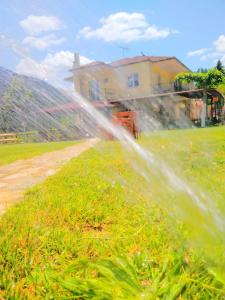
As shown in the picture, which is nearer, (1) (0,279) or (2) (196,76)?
(1) (0,279)

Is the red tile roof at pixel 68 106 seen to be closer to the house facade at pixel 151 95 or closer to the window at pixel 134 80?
the house facade at pixel 151 95

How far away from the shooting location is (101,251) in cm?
205

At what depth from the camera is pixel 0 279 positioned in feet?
5.80

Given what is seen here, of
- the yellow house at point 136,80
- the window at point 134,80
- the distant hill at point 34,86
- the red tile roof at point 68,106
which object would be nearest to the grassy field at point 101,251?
the distant hill at point 34,86

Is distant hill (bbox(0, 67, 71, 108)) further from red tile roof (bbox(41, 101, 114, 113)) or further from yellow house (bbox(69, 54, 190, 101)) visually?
yellow house (bbox(69, 54, 190, 101))

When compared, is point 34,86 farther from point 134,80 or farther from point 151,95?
point 134,80

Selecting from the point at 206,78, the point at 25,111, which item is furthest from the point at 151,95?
the point at 25,111

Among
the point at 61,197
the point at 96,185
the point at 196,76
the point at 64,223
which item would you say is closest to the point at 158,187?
the point at 96,185

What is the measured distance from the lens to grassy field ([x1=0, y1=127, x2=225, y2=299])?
1614 millimetres

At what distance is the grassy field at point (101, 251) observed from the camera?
1614mm

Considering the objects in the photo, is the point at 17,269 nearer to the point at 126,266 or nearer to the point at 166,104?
the point at 126,266

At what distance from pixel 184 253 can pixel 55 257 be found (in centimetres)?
78

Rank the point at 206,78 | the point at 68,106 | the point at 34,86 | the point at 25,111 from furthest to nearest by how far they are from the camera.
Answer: the point at 25,111, the point at 68,106, the point at 206,78, the point at 34,86

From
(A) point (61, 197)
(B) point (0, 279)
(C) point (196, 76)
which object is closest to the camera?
(B) point (0, 279)
